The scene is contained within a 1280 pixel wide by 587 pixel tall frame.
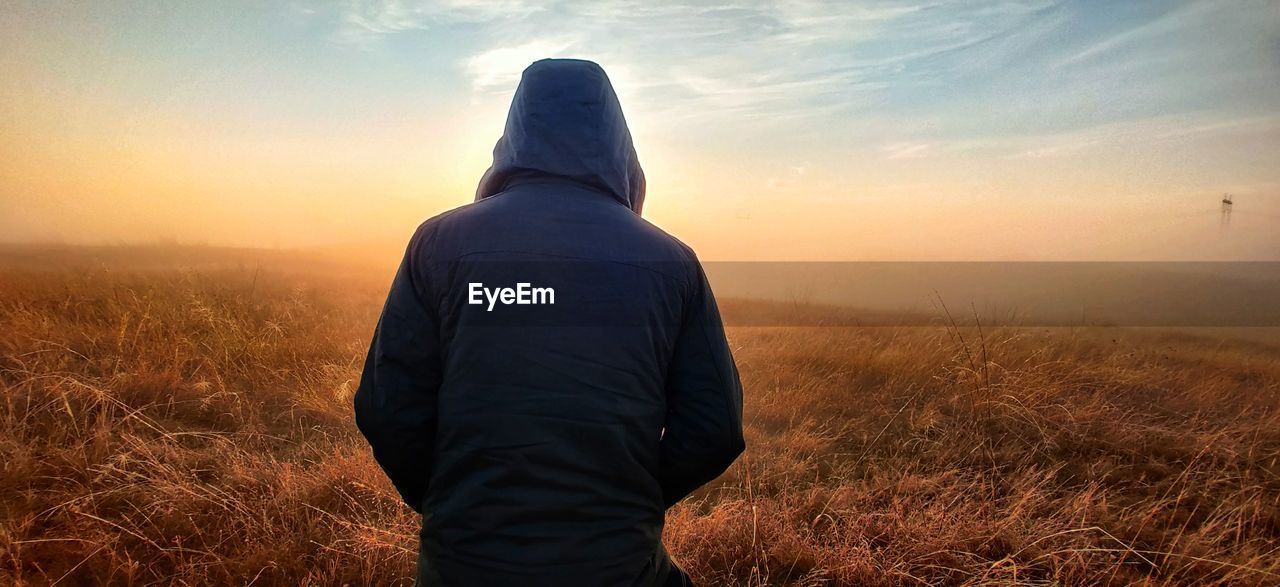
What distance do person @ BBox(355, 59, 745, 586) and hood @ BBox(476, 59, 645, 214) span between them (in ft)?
0.04

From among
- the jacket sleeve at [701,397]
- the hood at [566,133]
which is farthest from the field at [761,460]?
the hood at [566,133]

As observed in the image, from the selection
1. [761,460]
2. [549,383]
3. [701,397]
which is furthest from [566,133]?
[761,460]

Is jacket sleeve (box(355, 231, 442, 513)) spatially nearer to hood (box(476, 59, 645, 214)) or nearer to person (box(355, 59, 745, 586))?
person (box(355, 59, 745, 586))

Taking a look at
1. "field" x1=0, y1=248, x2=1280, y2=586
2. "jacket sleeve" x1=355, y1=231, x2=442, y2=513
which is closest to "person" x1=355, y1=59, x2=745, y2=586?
"jacket sleeve" x1=355, y1=231, x2=442, y2=513

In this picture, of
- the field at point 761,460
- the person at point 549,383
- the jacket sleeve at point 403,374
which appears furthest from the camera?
the field at point 761,460

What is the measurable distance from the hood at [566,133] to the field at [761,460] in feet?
7.03

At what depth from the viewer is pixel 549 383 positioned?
5.32 ft

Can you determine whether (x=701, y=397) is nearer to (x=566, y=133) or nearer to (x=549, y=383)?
(x=549, y=383)

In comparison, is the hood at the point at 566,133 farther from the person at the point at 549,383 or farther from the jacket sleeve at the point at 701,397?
the jacket sleeve at the point at 701,397

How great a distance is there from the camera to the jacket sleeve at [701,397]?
1.89 m

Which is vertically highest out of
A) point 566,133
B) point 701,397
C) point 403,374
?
point 566,133

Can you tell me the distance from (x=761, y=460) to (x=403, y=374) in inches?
133

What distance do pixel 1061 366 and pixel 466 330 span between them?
281 inches

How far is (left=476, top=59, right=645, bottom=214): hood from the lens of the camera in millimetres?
1986
